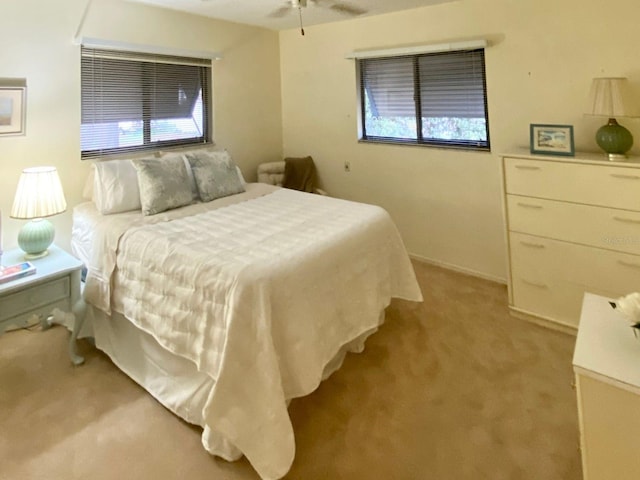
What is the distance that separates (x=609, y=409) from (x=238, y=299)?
4.48ft

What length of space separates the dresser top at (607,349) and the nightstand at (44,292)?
8.25 ft

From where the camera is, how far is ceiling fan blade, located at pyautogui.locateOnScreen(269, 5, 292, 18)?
3354 millimetres

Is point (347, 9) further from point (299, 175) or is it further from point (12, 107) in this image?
point (12, 107)

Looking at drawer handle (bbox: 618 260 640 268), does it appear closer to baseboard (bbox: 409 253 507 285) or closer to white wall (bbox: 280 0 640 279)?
white wall (bbox: 280 0 640 279)

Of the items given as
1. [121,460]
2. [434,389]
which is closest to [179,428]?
[121,460]

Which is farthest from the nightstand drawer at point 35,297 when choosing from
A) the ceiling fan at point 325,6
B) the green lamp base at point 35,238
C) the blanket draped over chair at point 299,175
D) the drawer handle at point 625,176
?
the drawer handle at point 625,176

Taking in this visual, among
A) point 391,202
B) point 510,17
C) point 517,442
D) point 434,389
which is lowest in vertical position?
point 517,442

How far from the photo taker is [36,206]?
232 centimetres

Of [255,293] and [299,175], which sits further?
[299,175]

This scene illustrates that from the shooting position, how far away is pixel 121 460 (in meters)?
1.70

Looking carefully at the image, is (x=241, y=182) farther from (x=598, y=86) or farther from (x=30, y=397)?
(x=598, y=86)

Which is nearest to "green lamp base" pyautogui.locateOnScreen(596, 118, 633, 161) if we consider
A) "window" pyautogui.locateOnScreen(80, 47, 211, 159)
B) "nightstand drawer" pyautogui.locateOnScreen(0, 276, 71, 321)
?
"window" pyautogui.locateOnScreen(80, 47, 211, 159)

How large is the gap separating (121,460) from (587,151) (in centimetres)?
335

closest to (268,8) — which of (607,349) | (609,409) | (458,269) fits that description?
(458,269)
